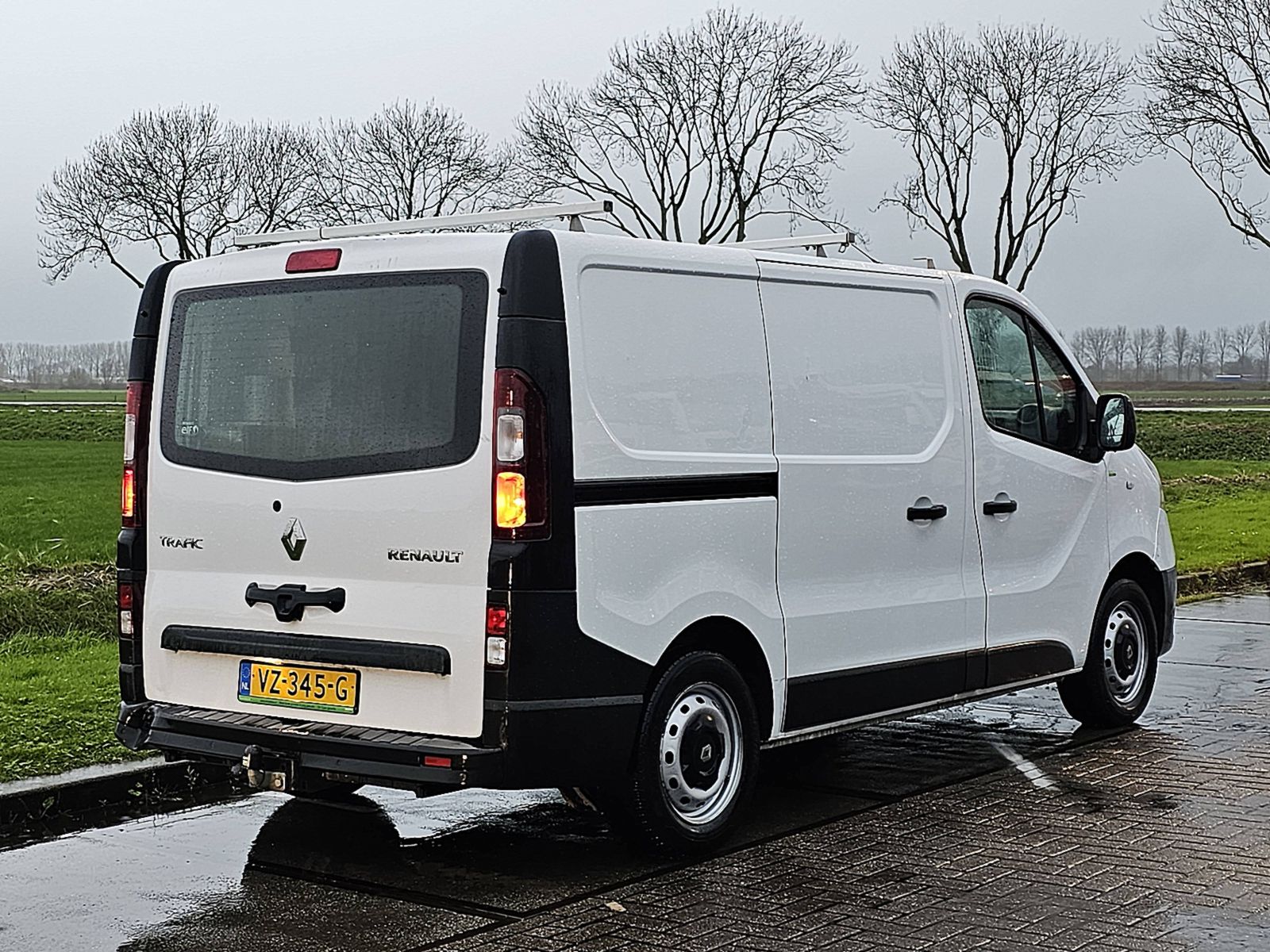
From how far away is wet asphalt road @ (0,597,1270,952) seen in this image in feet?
17.8

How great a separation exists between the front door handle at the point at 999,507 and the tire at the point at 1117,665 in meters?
1.05

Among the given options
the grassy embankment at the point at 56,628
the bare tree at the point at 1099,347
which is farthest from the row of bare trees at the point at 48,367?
the grassy embankment at the point at 56,628

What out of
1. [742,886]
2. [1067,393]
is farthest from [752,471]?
[1067,393]

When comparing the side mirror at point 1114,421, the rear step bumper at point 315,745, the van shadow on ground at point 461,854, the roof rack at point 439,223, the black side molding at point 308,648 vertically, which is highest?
the roof rack at point 439,223

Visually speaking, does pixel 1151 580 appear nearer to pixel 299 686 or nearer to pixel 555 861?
pixel 555 861

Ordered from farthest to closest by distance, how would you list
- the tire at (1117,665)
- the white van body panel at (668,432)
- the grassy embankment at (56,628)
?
the tire at (1117,665)
the grassy embankment at (56,628)
the white van body panel at (668,432)

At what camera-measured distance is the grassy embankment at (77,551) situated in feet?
26.1

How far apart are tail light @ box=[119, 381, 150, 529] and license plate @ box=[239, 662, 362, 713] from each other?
82 centimetres

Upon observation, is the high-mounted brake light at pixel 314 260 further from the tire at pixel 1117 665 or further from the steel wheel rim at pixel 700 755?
the tire at pixel 1117 665

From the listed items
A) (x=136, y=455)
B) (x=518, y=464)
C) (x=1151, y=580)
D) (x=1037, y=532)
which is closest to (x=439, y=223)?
(x=518, y=464)

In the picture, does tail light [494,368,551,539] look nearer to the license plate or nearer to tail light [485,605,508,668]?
tail light [485,605,508,668]

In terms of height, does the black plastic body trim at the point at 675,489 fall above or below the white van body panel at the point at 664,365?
below

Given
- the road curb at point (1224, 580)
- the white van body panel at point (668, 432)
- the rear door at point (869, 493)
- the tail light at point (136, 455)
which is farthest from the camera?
the road curb at point (1224, 580)

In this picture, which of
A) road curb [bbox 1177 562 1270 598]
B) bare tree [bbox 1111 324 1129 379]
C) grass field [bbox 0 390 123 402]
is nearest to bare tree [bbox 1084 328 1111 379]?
bare tree [bbox 1111 324 1129 379]
